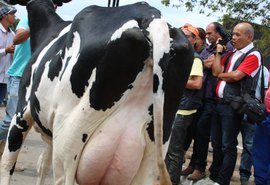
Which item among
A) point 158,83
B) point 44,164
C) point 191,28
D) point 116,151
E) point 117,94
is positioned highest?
point 158,83

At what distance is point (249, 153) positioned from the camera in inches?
276

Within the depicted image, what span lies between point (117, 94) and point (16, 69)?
344 cm

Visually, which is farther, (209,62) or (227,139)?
(209,62)

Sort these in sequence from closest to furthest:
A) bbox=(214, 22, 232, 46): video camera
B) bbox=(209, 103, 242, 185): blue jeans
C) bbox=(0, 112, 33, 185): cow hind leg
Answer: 1. bbox=(0, 112, 33, 185): cow hind leg
2. bbox=(209, 103, 242, 185): blue jeans
3. bbox=(214, 22, 232, 46): video camera

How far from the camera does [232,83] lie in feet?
20.2

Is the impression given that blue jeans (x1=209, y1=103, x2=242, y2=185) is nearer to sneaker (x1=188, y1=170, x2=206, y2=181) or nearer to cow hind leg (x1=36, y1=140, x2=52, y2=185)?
sneaker (x1=188, y1=170, x2=206, y2=181)

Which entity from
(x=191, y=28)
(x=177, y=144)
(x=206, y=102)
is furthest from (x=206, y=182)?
(x=191, y=28)

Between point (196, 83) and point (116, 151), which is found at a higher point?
point (116, 151)

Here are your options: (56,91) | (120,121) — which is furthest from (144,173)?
(56,91)

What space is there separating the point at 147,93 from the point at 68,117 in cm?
61

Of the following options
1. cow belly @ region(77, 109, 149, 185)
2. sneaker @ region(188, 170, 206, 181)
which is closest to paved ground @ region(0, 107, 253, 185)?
sneaker @ region(188, 170, 206, 181)

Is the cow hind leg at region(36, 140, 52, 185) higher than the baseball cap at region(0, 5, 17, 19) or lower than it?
lower

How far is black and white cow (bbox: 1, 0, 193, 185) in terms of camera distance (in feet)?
10.9

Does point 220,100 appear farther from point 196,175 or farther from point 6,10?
point 6,10
